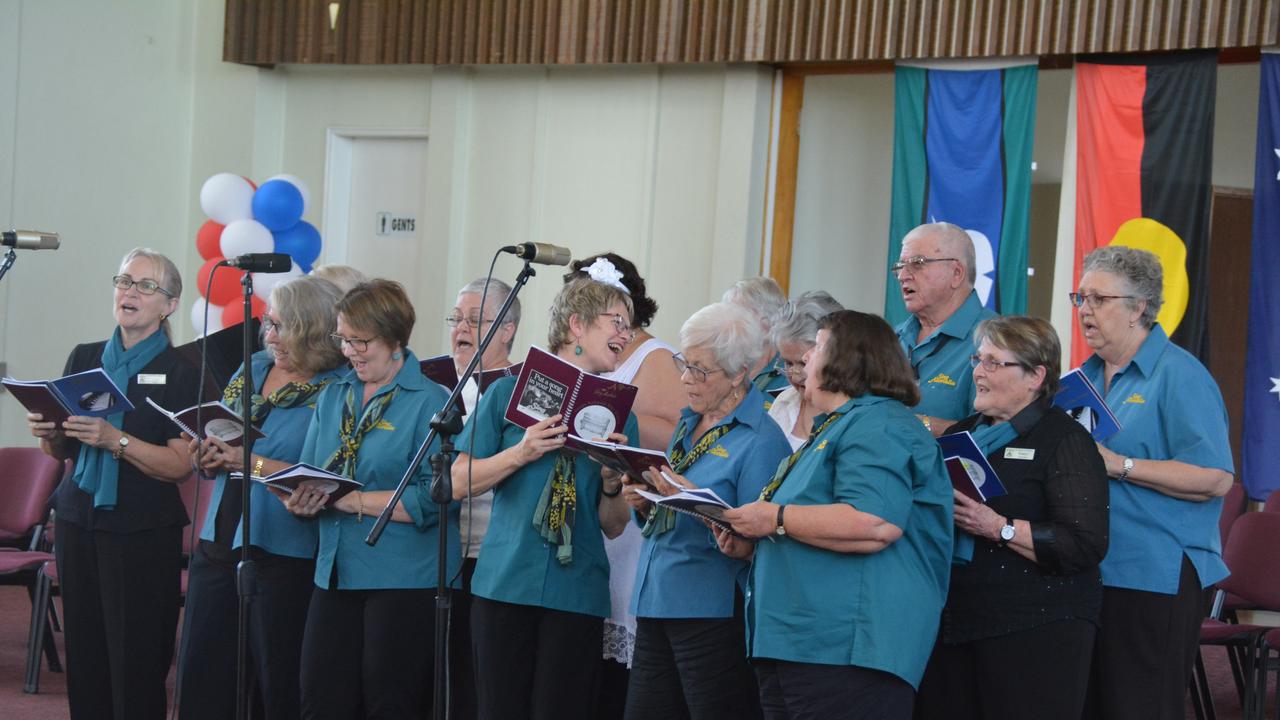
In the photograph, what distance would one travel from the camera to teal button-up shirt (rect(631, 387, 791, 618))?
3537 mm

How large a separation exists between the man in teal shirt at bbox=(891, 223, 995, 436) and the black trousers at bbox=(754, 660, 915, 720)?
1.15m

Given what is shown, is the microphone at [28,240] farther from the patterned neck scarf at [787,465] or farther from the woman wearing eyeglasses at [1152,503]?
the woman wearing eyeglasses at [1152,503]

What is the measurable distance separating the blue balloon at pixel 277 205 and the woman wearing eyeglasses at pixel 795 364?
4.58m

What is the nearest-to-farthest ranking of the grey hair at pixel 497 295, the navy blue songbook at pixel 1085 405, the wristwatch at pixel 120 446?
the navy blue songbook at pixel 1085 405
the wristwatch at pixel 120 446
the grey hair at pixel 497 295

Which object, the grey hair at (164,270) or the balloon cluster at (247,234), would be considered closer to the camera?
the grey hair at (164,270)

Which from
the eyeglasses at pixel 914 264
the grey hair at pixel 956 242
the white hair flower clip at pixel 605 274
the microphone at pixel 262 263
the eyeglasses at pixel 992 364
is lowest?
the eyeglasses at pixel 992 364

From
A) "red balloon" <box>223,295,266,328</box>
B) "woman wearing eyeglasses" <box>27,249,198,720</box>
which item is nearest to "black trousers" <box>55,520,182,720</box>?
"woman wearing eyeglasses" <box>27,249,198,720</box>

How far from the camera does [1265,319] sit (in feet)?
23.0

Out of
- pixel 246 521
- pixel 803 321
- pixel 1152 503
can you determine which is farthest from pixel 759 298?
pixel 246 521

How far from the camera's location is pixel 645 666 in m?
3.64

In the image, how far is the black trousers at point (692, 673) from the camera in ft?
11.5

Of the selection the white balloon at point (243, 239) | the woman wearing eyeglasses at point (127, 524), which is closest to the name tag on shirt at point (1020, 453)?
the woman wearing eyeglasses at point (127, 524)

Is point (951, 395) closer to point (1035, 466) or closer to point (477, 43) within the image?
point (1035, 466)

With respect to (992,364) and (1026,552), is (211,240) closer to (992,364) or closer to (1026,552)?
(992,364)
